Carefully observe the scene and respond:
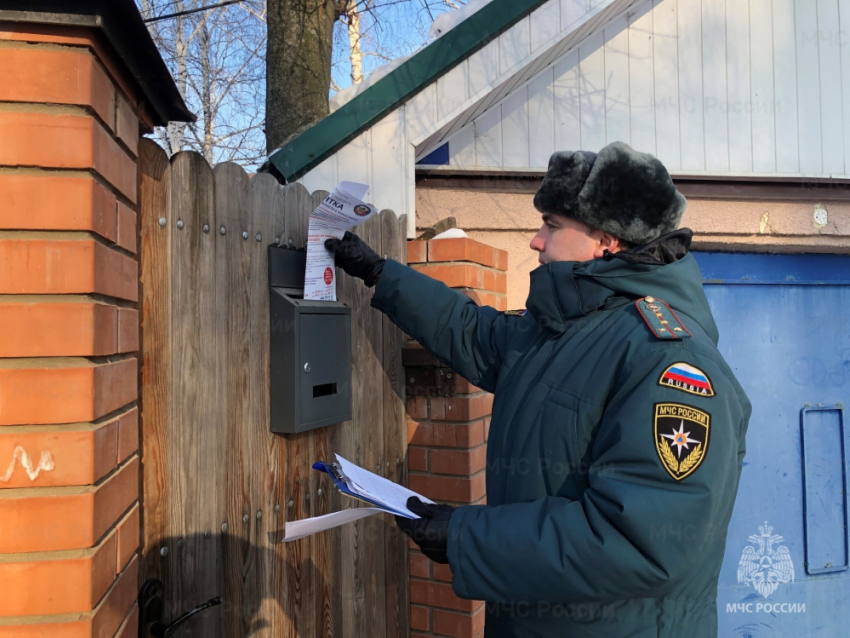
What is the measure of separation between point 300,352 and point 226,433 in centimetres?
31

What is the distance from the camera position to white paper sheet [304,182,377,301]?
6.38 ft

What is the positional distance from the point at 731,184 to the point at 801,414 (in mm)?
1440

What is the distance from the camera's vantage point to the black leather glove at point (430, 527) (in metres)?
1.54

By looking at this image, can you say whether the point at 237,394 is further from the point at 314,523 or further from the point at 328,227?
the point at 328,227

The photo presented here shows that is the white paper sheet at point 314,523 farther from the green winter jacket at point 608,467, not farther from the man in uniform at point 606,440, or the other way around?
the green winter jacket at point 608,467

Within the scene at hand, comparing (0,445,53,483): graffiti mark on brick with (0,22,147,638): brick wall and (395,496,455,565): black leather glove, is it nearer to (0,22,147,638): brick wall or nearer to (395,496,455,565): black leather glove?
(0,22,147,638): brick wall

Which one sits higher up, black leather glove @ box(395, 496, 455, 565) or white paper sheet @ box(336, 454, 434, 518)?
white paper sheet @ box(336, 454, 434, 518)

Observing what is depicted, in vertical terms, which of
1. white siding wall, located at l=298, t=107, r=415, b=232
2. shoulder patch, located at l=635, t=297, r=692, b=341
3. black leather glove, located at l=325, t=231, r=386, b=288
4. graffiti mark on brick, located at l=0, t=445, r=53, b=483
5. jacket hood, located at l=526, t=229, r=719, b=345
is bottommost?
graffiti mark on brick, located at l=0, t=445, r=53, b=483

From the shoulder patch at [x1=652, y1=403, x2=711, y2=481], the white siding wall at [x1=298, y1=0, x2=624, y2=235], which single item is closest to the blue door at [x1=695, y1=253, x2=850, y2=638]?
the white siding wall at [x1=298, y1=0, x2=624, y2=235]

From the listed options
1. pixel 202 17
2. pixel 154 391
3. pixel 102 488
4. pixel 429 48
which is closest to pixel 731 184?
pixel 429 48

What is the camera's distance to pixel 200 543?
1687 millimetres

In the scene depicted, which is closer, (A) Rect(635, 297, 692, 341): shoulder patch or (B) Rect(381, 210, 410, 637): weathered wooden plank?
(A) Rect(635, 297, 692, 341): shoulder patch

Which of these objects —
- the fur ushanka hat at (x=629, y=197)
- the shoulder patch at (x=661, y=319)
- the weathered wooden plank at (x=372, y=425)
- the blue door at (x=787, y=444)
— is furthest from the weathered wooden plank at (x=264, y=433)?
the blue door at (x=787, y=444)

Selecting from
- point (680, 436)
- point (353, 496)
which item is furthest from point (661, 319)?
point (353, 496)
